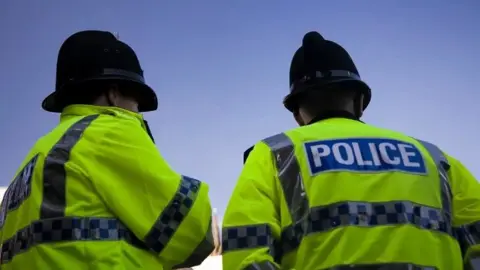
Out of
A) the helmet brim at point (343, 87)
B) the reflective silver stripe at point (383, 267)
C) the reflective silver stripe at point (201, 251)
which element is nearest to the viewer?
the reflective silver stripe at point (383, 267)

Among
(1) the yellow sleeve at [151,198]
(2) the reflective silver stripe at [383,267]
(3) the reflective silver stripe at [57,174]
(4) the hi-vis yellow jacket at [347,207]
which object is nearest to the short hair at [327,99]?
(4) the hi-vis yellow jacket at [347,207]

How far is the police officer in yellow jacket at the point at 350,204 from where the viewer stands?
87.8 inches

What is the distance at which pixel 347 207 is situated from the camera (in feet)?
7.49

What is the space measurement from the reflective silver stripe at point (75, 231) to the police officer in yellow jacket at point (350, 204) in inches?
15.9

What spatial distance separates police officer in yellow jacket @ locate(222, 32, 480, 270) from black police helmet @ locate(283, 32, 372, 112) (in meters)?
0.21

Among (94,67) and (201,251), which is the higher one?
(94,67)

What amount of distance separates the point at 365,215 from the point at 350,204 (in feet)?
0.23

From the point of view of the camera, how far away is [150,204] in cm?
230

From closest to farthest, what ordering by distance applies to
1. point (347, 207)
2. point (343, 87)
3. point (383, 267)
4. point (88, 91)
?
point (383, 267) < point (347, 207) < point (88, 91) < point (343, 87)

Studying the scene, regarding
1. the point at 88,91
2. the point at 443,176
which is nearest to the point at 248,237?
the point at 443,176

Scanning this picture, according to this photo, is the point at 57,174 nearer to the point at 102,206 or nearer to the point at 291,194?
the point at 102,206

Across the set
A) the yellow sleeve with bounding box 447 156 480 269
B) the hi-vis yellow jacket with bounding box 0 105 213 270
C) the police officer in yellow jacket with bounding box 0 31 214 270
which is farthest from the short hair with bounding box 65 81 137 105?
the yellow sleeve with bounding box 447 156 480 269

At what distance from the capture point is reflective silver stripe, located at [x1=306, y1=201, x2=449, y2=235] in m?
2.26

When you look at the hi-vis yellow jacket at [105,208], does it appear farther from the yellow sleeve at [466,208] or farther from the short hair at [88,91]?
the yellow sleeve at [466,208]
